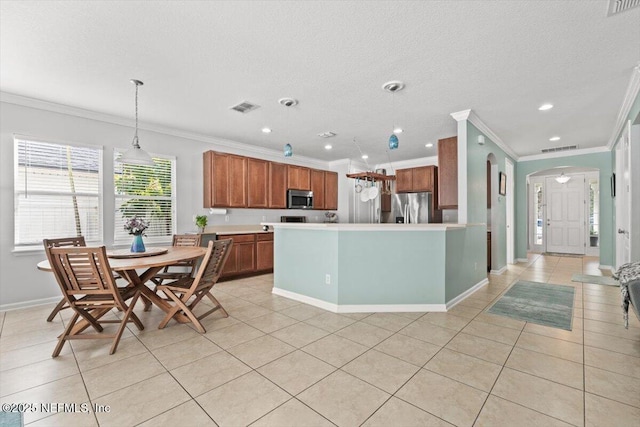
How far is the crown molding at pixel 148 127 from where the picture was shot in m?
3.60

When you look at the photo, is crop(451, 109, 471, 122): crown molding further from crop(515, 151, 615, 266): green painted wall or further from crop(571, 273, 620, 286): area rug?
crop(515, 151, 615, 266): green painted wall

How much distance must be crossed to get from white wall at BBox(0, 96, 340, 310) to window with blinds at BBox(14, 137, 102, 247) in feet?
0.28

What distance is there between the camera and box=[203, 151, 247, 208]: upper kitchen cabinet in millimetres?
5180

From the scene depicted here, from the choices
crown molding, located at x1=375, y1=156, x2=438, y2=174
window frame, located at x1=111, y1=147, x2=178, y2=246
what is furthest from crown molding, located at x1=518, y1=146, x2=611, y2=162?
window frame, located at x1=111, y1=147, x2=178, y2=246

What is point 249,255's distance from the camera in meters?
5.39

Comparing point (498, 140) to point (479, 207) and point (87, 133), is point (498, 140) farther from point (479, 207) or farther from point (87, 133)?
point (87, 133)

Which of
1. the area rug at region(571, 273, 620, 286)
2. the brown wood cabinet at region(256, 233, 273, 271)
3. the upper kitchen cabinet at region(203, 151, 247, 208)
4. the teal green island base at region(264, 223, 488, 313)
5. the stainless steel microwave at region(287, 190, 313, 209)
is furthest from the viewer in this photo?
the stainless steel microwave at region(287, 190, 313, 209)

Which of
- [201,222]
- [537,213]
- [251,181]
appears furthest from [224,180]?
[537,213]

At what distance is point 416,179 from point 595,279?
3.56 meters

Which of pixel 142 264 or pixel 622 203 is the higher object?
pixel 622 203

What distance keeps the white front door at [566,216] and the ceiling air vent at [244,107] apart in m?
9.03

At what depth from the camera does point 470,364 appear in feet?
7.21

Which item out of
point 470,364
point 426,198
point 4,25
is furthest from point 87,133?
point 426,198

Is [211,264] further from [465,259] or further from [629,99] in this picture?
[629,99]
